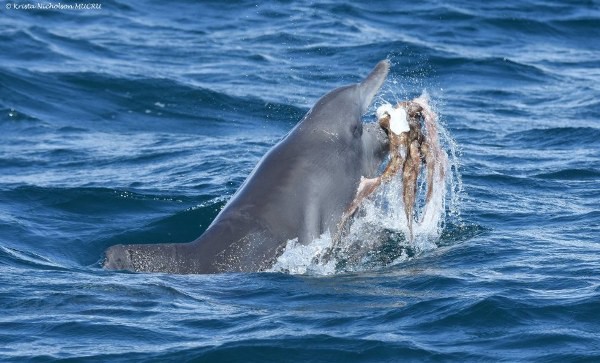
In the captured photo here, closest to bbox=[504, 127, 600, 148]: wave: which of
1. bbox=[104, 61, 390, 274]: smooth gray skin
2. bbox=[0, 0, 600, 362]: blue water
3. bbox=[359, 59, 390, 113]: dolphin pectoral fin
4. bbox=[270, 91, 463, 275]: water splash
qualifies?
bbox=[0, 0, 600, 362]: blue water

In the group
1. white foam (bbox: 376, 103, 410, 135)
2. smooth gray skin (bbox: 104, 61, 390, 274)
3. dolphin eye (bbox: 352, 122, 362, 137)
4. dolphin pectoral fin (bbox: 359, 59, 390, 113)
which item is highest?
dolphin pectoral fin (bbox: 359, 59, 390, 113)

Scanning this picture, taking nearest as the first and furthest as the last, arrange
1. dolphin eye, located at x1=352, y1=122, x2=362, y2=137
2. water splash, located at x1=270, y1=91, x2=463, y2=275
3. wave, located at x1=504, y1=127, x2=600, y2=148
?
water splash, located at x1=270, y1=91, x2=463, y2=275 → dolphin eye, located at x1=352, y1=122, x2=362, y2=137 → wave, located at x1=504, y1=127, x2=600, y2=148

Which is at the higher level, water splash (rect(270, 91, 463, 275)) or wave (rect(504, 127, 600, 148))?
wave (rect(504, 127, 600, 148))

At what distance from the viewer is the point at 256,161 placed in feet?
62.7

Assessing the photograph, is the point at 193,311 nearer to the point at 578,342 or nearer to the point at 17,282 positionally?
the point at 17,282

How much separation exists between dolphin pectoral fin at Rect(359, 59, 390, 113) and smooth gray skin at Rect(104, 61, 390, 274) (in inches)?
0.5

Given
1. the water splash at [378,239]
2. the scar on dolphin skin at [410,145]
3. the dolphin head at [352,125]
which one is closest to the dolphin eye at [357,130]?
the dolphin head at [352,125]

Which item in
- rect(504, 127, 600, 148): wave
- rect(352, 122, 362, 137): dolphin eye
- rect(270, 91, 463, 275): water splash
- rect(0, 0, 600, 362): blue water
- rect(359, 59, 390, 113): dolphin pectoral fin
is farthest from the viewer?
rect(504, 127, 600, 148): wave

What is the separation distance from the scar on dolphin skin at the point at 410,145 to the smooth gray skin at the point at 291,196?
0.27 metres

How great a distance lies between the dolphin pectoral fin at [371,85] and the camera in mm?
14277

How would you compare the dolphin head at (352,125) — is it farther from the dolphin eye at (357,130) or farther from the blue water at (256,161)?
the blue water at (256,161)

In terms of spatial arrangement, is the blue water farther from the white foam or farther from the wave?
the white foam

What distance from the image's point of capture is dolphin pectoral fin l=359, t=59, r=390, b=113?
46.8ft

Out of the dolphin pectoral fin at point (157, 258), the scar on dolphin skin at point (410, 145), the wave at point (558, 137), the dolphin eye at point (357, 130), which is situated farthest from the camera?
the wave at point (558, 137)
